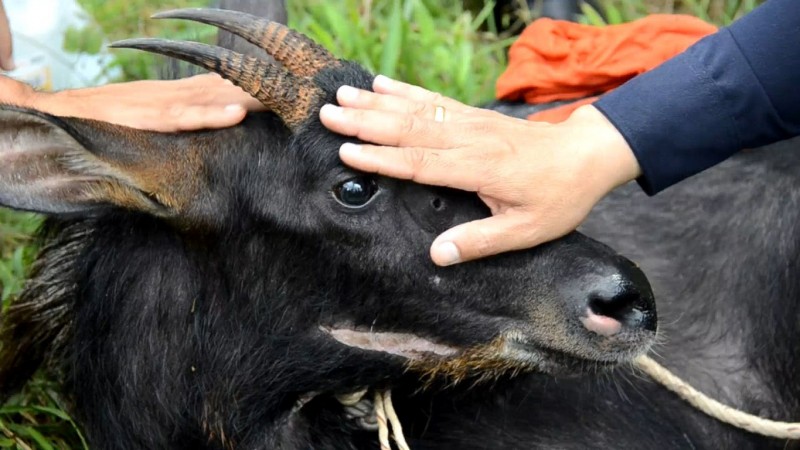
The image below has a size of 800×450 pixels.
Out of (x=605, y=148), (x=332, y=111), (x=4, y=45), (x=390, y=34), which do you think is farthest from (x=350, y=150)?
(x=390, y=34)

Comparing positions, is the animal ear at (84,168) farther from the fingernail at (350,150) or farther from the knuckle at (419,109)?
the knuckle at (419,109)

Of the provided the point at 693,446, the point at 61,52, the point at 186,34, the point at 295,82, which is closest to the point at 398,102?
the point at 295,82

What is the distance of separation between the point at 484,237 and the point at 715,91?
0.83 metres

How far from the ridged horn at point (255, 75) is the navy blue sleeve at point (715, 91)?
0.81 m

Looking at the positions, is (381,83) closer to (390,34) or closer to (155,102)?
(155,102)

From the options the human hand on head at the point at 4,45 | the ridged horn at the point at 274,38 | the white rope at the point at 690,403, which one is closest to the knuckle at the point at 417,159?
the ridged horn at the point at 274,38

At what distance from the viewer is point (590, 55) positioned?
433 centimetres

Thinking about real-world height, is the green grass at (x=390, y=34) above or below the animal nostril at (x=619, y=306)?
below

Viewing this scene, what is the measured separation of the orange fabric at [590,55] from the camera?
4199 mm

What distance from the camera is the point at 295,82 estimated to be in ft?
9.62

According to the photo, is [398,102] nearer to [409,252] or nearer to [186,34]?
[409,252]

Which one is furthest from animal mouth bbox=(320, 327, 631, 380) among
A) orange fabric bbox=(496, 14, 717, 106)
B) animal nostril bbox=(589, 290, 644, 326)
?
orange fabric bbox=(496, 14, 717, 106)

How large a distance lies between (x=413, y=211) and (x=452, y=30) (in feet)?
10.5

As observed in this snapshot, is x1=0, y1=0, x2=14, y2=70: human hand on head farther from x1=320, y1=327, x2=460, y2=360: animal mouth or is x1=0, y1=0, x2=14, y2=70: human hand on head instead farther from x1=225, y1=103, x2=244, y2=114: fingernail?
x1=320, y1=327, x2=460, y2=360: animal mouth
